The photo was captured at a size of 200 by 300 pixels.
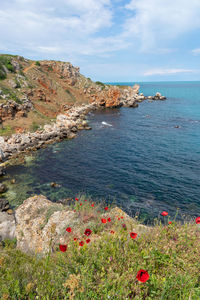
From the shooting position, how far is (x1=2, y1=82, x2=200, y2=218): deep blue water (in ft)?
63.5

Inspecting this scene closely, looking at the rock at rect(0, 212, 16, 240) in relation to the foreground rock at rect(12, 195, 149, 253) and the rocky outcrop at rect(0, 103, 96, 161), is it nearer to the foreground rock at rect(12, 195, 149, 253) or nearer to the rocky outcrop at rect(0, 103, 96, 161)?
the foreground rock at rect(12, 195, 149, 253)

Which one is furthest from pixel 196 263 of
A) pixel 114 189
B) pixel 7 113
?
pixel 7 113

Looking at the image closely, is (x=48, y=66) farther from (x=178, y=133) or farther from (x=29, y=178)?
(x=29, y=178)

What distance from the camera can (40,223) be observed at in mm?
9195

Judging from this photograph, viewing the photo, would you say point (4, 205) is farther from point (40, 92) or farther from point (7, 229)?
point (40, 92)

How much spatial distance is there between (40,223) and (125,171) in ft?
57.9

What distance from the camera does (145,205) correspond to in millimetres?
18312

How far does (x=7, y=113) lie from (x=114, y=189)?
29.8m

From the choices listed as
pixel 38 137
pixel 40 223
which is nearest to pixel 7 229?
pixel 40 223

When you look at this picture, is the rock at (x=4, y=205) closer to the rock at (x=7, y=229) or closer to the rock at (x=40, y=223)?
the rock at (x=7, y=229)

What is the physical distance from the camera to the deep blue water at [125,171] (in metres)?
19.3

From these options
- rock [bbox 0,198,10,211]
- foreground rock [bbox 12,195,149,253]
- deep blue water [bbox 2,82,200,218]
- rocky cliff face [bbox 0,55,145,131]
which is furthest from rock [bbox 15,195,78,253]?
rocky cliff face [bbox 0,55,145,131]

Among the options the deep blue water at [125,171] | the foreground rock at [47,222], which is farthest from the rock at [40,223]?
the deep blue water at [125,171]

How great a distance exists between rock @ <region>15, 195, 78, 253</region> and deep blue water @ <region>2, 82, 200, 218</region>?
9.32 meters
